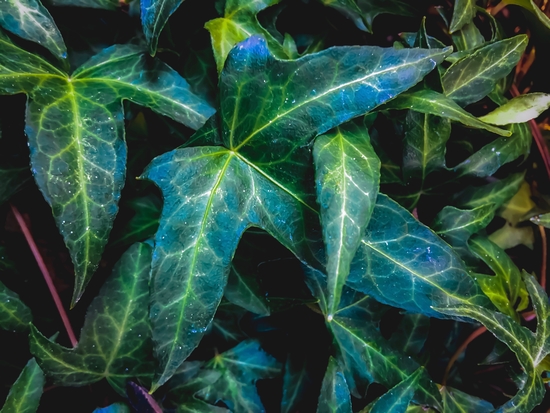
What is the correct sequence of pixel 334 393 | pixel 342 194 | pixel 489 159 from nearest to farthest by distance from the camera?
pixel 342 194
pixel 334 393
pixel 489 159

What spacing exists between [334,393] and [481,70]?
1.46ft

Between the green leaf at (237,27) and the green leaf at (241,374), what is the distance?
391 mm

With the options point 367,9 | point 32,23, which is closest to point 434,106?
point 367,9

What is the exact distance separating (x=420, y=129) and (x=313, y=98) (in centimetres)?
20

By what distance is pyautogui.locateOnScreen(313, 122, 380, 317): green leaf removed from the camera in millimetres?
428

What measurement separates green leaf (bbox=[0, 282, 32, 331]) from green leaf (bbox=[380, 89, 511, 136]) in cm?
50

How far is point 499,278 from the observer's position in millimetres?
673

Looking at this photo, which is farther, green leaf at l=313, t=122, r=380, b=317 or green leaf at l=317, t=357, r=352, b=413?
green leaf at l=317, t=357, r=352, b=413

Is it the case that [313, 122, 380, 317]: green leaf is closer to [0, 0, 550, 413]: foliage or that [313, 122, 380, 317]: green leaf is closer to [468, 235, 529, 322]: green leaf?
[0, 0, 550, 413]: foliage

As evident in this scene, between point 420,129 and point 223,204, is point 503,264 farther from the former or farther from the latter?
point 223,204

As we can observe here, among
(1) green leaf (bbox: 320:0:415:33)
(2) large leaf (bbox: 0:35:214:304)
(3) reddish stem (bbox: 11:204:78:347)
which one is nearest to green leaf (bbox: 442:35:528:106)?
(1) green leaf (bbox: 320:0:415:33)

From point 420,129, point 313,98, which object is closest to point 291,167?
point 313,98

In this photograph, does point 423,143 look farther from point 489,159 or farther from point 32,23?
point 32,23

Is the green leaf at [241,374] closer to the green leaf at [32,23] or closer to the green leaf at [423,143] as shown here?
the green leaf at [423,143]
